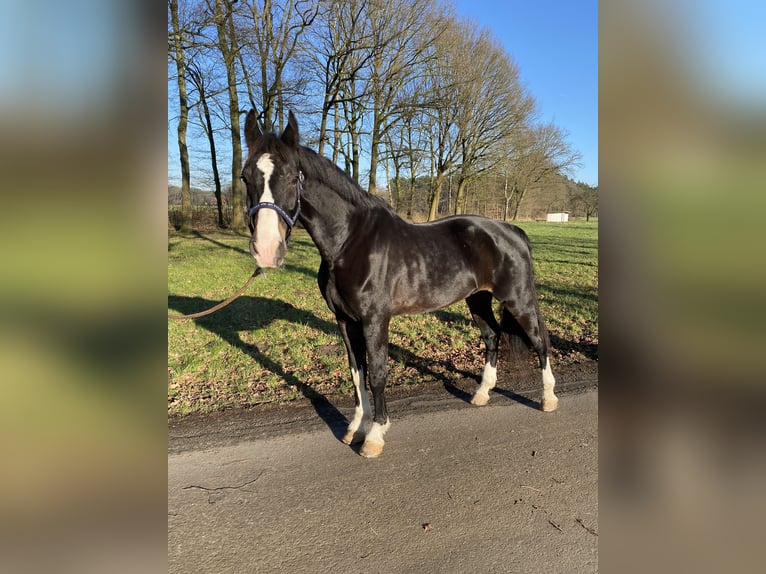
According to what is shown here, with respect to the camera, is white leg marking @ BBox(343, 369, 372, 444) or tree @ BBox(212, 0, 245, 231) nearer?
white leg marking @ BBox(343, 369, 372, 444)

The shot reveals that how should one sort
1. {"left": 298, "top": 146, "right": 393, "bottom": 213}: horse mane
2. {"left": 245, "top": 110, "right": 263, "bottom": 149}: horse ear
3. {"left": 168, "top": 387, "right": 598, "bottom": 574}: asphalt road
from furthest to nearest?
{"left": 298, "top": 146, "right": 393, "bottom": 213}: horse mane → {"left": 245, "top": 110, "right": 263, "bottom": 149}: horse ear → {"left": 168, "top": 387, "right": 598, "bottom": 574}: asphalt road

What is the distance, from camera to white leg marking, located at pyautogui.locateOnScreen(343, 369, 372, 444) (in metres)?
3.07

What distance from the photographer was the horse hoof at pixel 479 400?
3.63 meters

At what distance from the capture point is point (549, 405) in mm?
3492

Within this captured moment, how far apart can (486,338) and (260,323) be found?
12.2 feet

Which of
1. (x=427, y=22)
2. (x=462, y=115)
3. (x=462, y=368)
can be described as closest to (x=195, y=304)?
(x=462, y=368)

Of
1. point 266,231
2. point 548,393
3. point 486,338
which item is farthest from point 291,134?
point 548,393

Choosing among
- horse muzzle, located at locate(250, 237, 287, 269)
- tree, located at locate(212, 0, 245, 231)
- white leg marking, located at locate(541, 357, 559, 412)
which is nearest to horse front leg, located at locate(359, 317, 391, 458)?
horse muzzle, located at locate(250, 237, 287, 269)

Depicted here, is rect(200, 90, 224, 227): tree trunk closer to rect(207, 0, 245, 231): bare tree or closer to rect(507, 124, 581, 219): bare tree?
rect(207, 0, 245, 231): bare tree

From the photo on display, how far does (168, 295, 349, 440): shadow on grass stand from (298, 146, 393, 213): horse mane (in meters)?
1.84

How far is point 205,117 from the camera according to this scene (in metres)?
21.3
